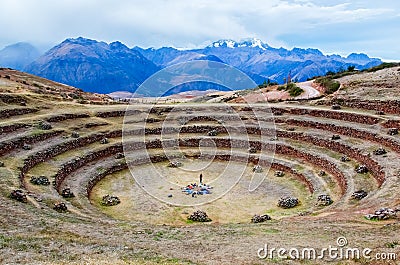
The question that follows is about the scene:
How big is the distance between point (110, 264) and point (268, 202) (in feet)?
65.3

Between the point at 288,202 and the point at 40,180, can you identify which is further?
the point at 288,202

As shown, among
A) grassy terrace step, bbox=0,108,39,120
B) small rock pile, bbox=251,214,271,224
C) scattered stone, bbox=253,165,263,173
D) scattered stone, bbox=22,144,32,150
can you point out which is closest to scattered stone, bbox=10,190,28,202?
scattered stone, bbox=22,144,32,150

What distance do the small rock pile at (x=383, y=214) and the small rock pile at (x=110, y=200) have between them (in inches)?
756

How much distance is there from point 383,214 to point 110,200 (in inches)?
801

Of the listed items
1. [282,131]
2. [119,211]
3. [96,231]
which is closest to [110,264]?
[96,231]

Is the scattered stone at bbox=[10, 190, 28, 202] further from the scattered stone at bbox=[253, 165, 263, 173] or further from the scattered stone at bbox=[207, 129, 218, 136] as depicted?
the scattered stone at bbox=[207, 129, 218, 136]

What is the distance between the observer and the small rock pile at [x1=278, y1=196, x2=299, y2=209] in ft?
94.4

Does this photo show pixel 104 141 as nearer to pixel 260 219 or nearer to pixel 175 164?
pixel 175 164

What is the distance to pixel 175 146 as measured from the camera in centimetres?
4650

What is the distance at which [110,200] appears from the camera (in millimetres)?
29375

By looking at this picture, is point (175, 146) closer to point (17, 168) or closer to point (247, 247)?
point (17, 168)

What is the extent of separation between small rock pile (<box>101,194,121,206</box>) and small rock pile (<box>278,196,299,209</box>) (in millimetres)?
13635

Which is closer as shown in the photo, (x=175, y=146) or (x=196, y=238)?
(x=196, y=238)

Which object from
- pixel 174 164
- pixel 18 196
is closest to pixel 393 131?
pixel 174 164
